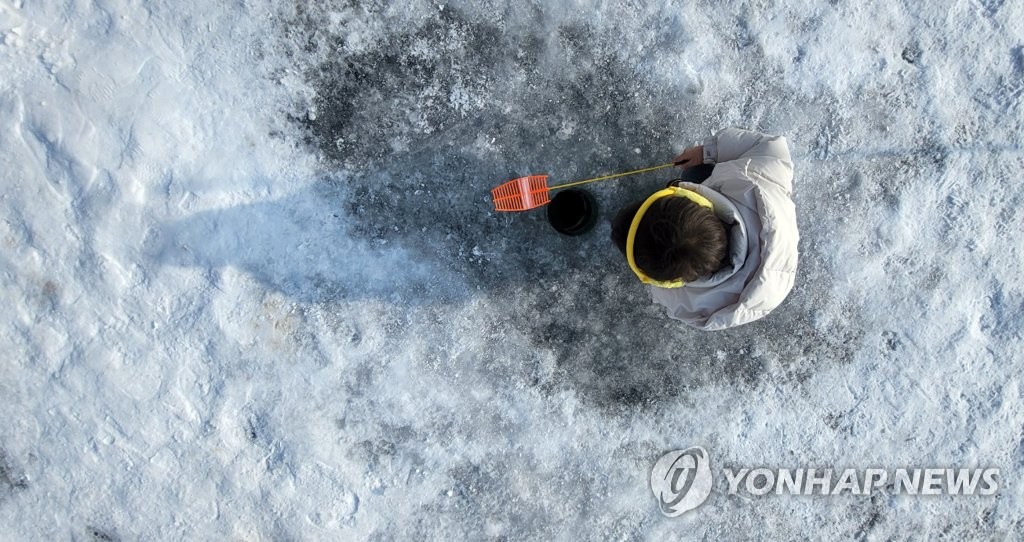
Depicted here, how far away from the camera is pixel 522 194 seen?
261 cm

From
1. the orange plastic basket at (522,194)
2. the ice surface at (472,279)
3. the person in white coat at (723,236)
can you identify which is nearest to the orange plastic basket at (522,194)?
the orange plastic basket at (522,194)

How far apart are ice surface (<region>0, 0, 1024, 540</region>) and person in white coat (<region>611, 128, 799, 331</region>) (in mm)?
491

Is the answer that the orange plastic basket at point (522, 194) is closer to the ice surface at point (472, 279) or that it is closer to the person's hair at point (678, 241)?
the ice surface at point (472, 279)

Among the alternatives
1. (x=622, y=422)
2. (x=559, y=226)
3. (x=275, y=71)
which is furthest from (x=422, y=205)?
(x=622, y=422)

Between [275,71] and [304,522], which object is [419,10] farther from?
[304,522]

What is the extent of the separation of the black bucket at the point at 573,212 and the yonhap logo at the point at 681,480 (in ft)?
3.94

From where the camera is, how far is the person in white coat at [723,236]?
181 centimetres

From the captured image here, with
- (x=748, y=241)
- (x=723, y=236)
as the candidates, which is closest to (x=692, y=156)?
(x=748, y=241)

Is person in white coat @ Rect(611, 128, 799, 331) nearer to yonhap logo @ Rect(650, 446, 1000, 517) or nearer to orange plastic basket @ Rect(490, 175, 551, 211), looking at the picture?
orange plastic basket @ Rect(490, 175, 551, 211)

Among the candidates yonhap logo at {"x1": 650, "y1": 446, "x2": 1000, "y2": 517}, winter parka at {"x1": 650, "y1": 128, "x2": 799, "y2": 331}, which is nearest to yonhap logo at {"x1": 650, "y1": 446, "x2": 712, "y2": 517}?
yonhap logo at {"x1": 650, "y1": 446, "x2": 1000, "y2": 517}

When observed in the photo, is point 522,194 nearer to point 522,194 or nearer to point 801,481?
point 522,194

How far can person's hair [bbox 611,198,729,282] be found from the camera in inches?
69.8

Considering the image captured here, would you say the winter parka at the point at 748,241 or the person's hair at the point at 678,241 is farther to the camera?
the winter parka at the point at 748,241

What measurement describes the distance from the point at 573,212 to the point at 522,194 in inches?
11.6
